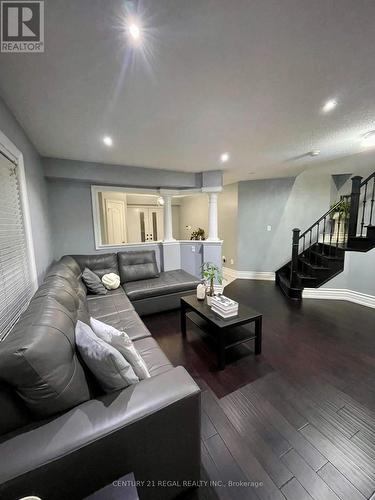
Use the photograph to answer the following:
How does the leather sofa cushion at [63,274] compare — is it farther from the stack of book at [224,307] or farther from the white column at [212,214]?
the white column at [212,214]

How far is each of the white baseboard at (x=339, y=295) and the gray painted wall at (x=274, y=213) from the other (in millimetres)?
1135

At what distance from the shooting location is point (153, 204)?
675 centimetres

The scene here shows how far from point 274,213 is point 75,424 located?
16.8ft

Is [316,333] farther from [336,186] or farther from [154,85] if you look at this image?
[336,186]

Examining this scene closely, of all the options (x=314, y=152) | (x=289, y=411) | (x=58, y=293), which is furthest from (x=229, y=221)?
(x=58, y=293)

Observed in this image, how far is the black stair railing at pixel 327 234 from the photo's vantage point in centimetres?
394

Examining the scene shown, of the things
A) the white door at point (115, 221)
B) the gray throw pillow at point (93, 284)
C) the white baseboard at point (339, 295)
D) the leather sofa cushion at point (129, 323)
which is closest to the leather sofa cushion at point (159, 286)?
the gray throw pillow at point (93, 284)

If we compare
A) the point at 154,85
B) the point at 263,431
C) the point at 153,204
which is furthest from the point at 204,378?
the point at 153,204

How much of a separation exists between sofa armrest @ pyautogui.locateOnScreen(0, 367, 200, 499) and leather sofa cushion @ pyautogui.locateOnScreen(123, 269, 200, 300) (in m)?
1.93

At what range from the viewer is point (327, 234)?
15.6 ft

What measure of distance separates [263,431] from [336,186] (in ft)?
17.1

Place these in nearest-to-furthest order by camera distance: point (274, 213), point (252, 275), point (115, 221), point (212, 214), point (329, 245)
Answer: point (329, 245) → point (212, 214) → point (274, 213) → point (252, 275) → point (115, 221)

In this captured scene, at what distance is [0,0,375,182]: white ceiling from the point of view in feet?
3.15

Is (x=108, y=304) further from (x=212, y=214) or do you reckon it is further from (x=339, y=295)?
(x=339, y=295)
